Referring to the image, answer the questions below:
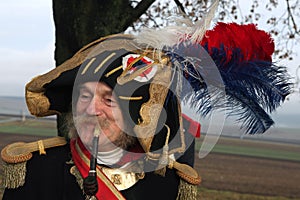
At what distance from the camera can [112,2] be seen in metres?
5.90

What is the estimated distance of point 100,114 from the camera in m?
2.61

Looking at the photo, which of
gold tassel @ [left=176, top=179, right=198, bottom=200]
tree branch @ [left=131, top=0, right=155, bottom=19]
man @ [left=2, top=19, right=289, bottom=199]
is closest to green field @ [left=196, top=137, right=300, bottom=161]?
tree branch @ [left=131, top=0, right=155, bottom=19]

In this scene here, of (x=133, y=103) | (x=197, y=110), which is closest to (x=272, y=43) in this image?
(x=197, y=110)

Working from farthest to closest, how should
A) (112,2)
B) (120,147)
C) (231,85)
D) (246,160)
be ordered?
(246,160) → (112,2) → (120,147) → (231,85)

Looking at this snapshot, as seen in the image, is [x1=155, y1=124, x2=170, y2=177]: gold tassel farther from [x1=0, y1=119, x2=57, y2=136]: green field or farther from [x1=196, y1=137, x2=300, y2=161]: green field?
[x1=0, y1=119, x2=57, y2=136]: green field

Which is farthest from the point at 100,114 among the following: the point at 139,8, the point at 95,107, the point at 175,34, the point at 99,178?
the point at 139,8

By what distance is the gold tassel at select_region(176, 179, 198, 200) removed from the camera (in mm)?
2848

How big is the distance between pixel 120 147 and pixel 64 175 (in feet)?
1.17

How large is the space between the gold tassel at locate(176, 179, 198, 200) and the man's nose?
0.63m

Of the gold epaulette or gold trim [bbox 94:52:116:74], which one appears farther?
the gold epaulette

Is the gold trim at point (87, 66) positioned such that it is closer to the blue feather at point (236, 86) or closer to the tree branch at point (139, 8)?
the blue feather at point (236, 86)

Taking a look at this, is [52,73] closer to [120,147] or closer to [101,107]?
[101,107]

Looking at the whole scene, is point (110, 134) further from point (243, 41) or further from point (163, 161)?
point (243, 41)

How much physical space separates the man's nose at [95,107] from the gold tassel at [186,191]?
2.06ft
